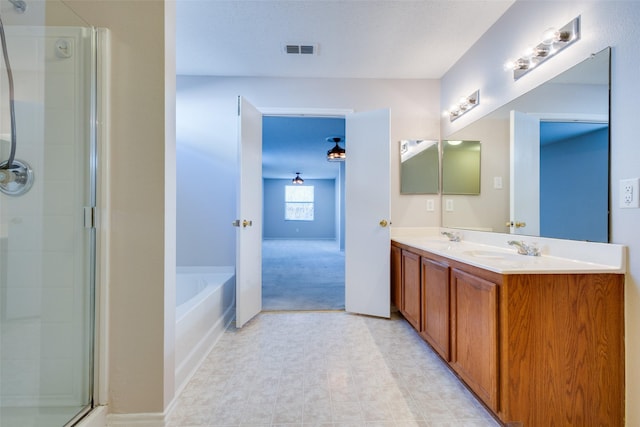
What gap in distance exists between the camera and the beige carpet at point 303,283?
3.06 metres

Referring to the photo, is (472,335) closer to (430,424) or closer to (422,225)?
(430,424)

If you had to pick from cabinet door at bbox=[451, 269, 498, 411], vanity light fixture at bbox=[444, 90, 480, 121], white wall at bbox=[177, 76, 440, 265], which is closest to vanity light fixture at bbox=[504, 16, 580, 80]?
vanity light fixture at bbox=[444, 90, 480, 121]

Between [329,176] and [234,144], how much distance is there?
23.8ft

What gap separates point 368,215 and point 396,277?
0.64 meters

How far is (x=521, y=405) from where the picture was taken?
1202 millimetres

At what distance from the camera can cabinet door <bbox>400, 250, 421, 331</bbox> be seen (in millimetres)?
2176

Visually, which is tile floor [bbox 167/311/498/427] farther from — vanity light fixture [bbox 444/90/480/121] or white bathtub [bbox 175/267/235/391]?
vanity light fixture [bbox 444/90/480/121]

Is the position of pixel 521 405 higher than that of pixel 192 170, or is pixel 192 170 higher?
pixel 192 170

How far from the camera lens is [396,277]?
2.63m

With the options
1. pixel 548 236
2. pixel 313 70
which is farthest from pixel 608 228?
pixel 313 70

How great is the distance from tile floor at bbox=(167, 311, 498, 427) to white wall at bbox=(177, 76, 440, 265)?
1.11 metres

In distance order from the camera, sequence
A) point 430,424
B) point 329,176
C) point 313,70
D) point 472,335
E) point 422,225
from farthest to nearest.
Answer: point 329,176 → point 422,225 → point 313,70 → point 472,335 → point 430,424

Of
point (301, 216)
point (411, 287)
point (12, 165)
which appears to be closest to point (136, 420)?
point (12, 165)

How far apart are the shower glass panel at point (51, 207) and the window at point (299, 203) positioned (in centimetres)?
915
